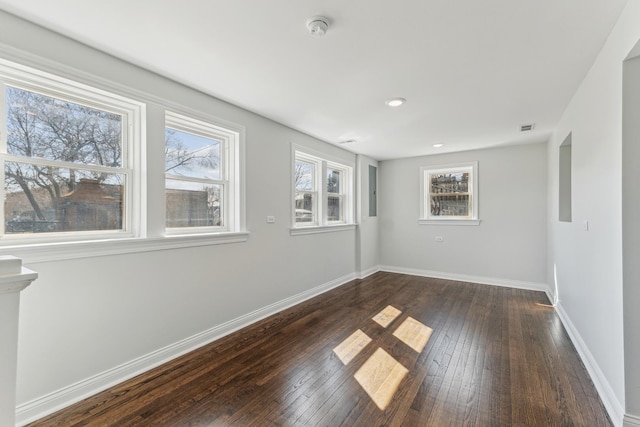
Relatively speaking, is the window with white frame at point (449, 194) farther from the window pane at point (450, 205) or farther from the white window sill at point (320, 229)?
the white window sill at point (320, 229)

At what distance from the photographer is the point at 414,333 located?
10.1 feet

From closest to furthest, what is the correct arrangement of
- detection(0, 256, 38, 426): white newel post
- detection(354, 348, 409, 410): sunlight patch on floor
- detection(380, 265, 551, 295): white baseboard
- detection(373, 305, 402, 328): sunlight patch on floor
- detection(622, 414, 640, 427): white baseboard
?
detection(0, 256, 38, 426): white newel post → detection(622, 414, 640, 427): white baseboard → detection(354, 348, 409, 410): sunlight patch on floor → detection(373, 305, 402, 328): sunlight patch on floor → detection(380, 265, 551, 295): white baseboard

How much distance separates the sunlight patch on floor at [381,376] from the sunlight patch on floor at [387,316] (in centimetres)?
72

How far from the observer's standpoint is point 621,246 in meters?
1.72

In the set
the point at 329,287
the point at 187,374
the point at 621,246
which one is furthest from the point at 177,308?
the point at 621,246

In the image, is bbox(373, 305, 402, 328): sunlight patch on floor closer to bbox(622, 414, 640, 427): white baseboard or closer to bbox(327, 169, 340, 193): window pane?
bbox(622, 414, 640, 427): white baseboard

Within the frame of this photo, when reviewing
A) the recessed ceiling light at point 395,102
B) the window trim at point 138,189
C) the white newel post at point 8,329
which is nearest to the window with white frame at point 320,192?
the window trim at point 138,189

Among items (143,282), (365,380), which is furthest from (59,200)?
(365,380)

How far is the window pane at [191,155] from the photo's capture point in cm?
270

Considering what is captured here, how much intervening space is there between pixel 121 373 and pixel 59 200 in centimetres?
136

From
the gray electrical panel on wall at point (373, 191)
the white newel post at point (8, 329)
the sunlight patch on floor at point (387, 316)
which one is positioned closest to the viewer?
the white newel post at point (8, 329)

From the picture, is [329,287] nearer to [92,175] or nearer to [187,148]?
[187,148]

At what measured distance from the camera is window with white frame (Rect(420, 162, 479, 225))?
17.4 ft

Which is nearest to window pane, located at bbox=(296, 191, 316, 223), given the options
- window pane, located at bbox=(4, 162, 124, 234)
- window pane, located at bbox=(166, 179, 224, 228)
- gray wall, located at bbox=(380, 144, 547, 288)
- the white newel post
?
window pane, located at bbox=(166, 179, 224, 228)
